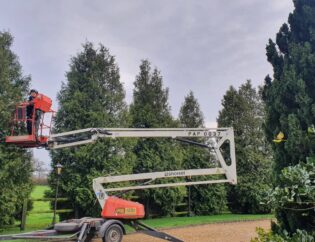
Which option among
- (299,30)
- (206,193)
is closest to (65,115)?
(206,193)

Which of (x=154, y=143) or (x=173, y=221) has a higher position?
(x=154, y=143)

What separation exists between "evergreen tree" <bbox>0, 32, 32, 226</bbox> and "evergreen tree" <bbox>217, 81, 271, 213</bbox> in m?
12.6

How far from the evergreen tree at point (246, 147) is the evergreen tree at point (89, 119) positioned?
8208 mm

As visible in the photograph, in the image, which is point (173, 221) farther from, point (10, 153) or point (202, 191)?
point (10, 153)

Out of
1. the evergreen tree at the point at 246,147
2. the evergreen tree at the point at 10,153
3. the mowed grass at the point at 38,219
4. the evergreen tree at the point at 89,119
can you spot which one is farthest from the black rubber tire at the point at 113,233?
the evergreen tree at the point at 246,147

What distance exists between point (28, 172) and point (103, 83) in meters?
5.60

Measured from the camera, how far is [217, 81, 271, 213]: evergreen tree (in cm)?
2059

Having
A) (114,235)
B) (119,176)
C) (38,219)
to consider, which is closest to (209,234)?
(114,235)

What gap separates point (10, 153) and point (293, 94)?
406 inches

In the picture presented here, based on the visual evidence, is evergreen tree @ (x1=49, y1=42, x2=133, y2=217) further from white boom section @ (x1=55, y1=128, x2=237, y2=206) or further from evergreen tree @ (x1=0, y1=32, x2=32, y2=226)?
white boom section @ (x1=55, y1=128, x2=237, y2=206)

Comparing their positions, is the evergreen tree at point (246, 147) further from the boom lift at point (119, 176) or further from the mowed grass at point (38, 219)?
the boom lift at point (119, 176)

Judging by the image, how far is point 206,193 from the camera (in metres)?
20.0

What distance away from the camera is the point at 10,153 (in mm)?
12492

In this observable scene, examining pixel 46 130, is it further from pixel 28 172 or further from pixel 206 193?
pixel 206 193
